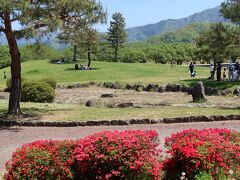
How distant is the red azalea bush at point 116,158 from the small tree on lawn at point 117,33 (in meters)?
102

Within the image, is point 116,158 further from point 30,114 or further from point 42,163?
point 30,114

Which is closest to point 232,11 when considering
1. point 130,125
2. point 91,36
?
point 91,36

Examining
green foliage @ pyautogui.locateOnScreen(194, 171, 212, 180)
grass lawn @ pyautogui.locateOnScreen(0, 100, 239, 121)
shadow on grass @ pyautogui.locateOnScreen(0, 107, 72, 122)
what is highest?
green foliage @ pyautogui.locateOnScreen(194, 171, 212, 180)

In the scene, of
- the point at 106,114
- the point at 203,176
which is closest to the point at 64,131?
the point at 106,114

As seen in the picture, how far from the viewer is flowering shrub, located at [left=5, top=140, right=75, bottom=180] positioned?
8297 mm

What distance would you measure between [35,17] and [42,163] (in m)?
11.5

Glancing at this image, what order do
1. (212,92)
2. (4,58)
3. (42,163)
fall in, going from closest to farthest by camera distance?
1. (42,163)
2. (212,92)
3. (4,58)

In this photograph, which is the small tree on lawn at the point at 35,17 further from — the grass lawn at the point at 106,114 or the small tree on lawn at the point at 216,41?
the small tree on lawn at the point at 216,41

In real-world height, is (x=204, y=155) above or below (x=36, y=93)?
above

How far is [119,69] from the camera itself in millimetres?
70125

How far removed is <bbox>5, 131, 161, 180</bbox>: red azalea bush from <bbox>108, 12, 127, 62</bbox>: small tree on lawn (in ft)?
332

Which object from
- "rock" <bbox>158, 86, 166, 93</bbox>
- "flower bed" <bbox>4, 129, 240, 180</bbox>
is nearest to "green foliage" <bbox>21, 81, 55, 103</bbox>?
"rock" <bbox>158, 86, 166, 93</bbox>

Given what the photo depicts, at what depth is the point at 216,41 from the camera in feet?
121

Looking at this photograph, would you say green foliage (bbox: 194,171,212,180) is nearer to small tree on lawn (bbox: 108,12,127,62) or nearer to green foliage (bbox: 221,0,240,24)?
green foliage (bbox: 221,0,240,24)
